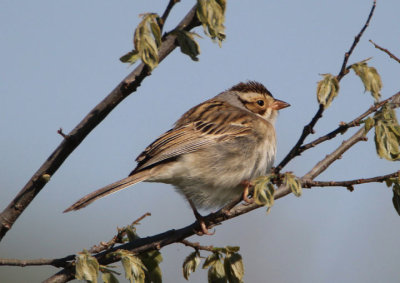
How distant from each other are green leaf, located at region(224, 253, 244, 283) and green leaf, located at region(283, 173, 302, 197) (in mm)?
841

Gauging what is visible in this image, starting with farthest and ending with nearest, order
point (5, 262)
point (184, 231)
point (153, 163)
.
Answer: point (153, 163) < point (184, 231) < point (5, 262)

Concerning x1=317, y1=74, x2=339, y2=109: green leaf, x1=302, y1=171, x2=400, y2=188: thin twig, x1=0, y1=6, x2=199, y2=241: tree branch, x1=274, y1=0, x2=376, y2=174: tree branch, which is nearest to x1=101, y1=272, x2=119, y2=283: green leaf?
x1=0, y1=6, x2=199, y2=241: tree branch

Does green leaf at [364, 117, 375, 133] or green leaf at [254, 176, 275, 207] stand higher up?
green leaf at [364, 117, 375, 133]

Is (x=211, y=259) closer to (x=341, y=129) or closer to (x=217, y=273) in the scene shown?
(x=217, y=273)

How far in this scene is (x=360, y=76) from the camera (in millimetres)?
2967

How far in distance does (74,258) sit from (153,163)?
171 cm

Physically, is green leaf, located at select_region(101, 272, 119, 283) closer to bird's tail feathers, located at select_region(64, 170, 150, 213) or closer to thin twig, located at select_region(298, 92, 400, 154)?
bird's tail feathers, located at select_region(64, 170, 150, 213)

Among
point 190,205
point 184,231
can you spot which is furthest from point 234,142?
point 184,231

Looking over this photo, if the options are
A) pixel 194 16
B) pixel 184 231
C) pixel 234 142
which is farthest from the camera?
pixel 234 142

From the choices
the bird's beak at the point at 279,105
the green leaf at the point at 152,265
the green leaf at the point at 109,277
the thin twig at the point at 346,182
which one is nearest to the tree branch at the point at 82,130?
the green leaf at the point at 109,277

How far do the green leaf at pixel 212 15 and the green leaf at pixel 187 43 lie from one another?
0.24ft

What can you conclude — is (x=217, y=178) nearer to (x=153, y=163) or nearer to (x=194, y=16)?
(x=153, y=163)

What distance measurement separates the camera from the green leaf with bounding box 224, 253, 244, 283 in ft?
11.6

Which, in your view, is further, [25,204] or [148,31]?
[25,204]
